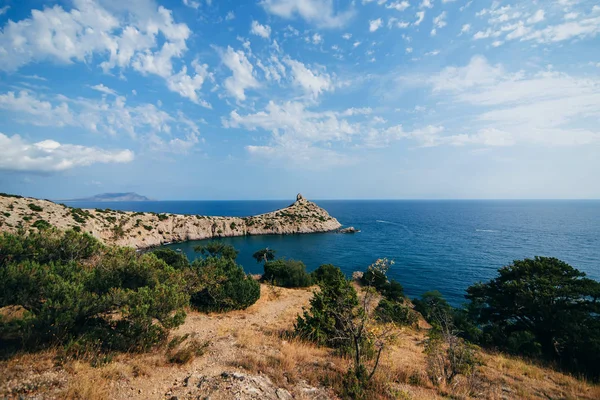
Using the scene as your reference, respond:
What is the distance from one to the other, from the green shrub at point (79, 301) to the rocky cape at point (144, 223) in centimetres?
2440

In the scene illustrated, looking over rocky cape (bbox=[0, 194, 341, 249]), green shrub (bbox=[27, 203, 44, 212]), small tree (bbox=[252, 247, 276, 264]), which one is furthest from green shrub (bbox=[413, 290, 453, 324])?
green shrub (bbox=[27, 203, 44, 212])

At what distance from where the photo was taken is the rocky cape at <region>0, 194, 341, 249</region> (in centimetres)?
4359

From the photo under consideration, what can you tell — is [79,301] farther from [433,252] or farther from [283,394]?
[433,252]

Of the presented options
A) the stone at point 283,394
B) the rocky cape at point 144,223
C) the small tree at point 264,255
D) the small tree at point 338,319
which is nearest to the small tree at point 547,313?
the small tree at point 338,319

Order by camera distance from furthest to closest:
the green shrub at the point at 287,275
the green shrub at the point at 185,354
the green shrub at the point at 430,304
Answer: the green shrub at the point at 287,275
the green shrub at the point at 430,304
the green shrub at the point at 185,354

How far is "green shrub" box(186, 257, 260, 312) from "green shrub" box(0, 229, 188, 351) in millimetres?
5661

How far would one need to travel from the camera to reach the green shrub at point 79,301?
714 cm

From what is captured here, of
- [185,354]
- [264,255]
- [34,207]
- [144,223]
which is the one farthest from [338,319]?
[144,223]

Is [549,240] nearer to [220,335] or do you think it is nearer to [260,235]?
[260,235]

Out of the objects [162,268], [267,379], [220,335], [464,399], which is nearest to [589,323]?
[464,399]

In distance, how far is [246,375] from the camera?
23.4ft

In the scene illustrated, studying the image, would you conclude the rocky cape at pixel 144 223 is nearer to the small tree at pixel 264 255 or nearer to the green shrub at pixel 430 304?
the small tree at pixel 264 255

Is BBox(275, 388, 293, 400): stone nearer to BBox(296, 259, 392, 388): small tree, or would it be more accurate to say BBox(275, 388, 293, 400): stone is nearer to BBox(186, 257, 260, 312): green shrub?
BBox(296, 259, 392, 388): small tree

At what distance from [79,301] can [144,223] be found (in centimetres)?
6742
